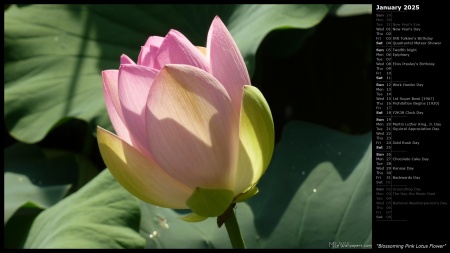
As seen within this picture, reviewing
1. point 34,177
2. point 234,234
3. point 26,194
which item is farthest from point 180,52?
point 34,177

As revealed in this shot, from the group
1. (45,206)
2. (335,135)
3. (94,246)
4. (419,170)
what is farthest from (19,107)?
(419,170)

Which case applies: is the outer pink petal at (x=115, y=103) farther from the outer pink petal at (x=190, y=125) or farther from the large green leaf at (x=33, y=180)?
the large green leaf at (x=33, y=180)

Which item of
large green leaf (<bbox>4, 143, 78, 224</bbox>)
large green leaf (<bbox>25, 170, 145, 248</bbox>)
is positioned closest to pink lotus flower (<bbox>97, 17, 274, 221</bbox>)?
large green leaf (<bbox>25, 170, 145, 248</bbox>)

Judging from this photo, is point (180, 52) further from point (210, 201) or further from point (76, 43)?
point (76, 43)

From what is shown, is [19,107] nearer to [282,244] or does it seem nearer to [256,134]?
[282,244]

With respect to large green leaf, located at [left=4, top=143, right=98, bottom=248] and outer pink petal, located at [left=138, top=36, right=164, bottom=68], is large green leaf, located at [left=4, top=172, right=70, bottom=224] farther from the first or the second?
outer pink petal, located at [left=138, top=36, right=164, bottom=68]
